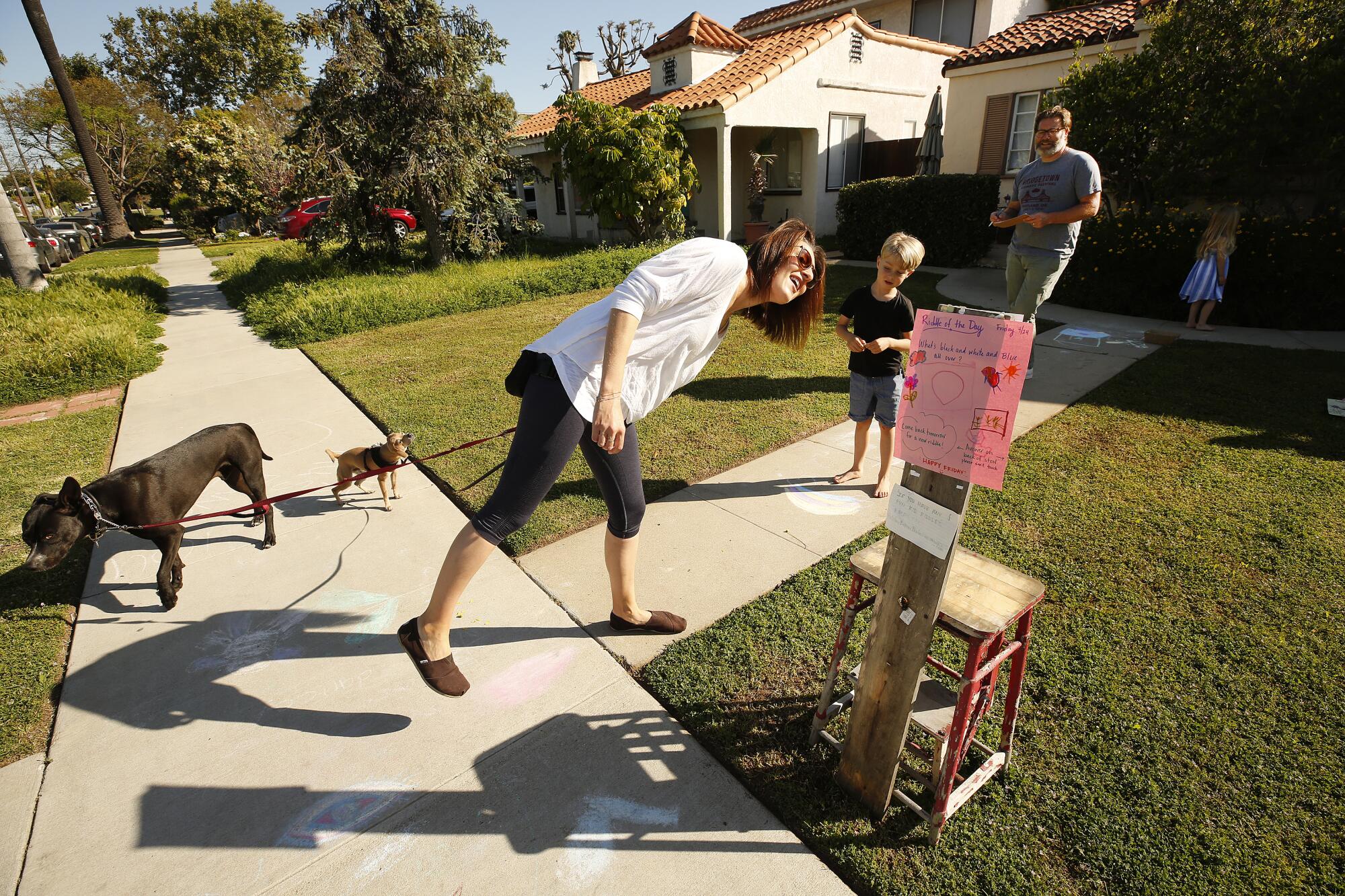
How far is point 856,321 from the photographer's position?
13.2ft

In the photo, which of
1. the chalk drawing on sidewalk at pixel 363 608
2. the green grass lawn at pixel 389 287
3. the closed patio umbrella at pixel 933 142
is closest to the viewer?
the chalk drawing on sidewalk at pixel 363 608

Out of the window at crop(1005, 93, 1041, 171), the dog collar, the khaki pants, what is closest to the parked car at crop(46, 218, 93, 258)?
the dog collar

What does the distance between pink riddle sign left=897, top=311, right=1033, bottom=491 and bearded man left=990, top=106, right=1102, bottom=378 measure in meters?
4.12

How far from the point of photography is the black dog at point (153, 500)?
292 cm

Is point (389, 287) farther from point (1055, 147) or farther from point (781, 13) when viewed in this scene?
point (781, 13)

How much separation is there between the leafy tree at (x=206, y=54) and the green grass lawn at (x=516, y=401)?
1951 inches

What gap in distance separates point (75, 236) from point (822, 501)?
3146 centimetres

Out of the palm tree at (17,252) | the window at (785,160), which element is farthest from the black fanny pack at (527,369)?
the window at (785,160)

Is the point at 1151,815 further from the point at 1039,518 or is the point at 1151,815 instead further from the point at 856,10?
the point at 856,10

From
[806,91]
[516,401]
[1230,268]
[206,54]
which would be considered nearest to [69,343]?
[516,401]

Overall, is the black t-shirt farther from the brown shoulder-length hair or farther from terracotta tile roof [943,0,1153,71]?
terracotta tile roof [943,0,1153,71]

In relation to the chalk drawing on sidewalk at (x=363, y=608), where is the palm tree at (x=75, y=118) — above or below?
above

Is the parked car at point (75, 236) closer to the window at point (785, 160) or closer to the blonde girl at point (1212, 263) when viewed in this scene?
the window at point (785, 160)

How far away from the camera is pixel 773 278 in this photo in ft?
7.47
